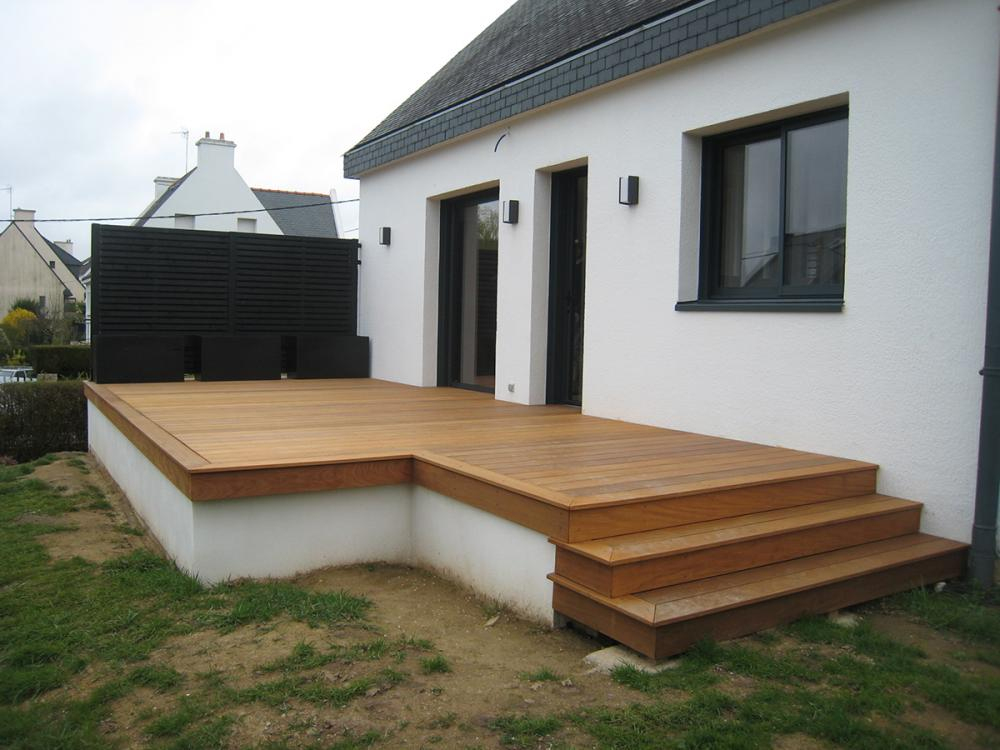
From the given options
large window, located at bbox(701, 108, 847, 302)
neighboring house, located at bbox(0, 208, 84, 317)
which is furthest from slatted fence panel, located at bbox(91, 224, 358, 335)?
neighboring house, located at bbox(0, 208, 84, 317)

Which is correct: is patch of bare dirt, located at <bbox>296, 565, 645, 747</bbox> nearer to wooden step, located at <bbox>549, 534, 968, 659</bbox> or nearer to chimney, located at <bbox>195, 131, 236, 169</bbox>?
wooden step, located at <bbox>549, 534, 968, 659</bbox>

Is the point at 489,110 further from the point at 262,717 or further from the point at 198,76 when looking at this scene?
the point at 198,76

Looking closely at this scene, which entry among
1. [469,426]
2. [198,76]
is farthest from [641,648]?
[198,76]

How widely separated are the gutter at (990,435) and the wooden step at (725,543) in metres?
0.37

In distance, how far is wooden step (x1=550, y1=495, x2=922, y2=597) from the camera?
9.84 ft

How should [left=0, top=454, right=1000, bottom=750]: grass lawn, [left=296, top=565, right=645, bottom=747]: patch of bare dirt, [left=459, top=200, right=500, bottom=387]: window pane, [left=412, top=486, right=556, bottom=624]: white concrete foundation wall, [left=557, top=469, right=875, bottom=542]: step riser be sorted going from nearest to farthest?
[left=0, top=454, right=1000, bottom=750]: grass lawn < [left=296, top=565, right=645, bottom=747]: patch of bare dirt < [left=557, top=469, right=875, bottom=542]: step riser < [left=412, top=486, right=556, bottom=624]: white concrete foundation wall < [left=459, top=200, right=500, bottom=387]: window pane

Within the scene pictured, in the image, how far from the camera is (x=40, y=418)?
30.3ft

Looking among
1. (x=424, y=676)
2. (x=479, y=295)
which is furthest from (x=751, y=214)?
(x=424, y=676)

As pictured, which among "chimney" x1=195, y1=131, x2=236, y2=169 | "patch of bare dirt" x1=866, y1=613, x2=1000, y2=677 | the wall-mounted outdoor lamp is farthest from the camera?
"chimney" x1=195, y1=131, x2=236, y2=169

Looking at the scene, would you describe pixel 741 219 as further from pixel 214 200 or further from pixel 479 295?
pixel 214 200

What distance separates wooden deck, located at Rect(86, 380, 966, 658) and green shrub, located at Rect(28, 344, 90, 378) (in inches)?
568

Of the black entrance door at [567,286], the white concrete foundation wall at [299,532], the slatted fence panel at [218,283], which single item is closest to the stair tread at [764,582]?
the white concrete foundation wall at [299,532]

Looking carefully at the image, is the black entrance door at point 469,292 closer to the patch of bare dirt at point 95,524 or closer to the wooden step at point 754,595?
the patch of bare dirt at point 95,524

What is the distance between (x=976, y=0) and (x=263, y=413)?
16.5 feet
